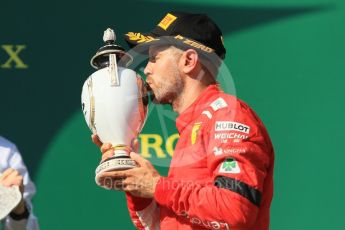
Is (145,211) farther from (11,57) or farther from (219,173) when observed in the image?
(11,57)

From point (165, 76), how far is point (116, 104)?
0.18 metres

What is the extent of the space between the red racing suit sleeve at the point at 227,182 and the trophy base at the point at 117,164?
118 mm

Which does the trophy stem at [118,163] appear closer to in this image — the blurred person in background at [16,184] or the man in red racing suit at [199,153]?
the man in red racing suit at [199,153]

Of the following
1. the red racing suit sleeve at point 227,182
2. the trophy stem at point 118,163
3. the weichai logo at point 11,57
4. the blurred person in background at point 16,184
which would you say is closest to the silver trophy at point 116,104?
the trophy stem at point 118,163

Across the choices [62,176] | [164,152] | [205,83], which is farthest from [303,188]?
[205,83]

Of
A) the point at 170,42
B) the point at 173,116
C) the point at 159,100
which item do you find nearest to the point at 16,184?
the point at 159,100

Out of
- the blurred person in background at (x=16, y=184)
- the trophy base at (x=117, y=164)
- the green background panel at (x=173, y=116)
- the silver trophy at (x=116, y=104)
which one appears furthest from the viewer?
the green background panel at (x=173, y=116)

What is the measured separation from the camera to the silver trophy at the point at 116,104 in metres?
2.40

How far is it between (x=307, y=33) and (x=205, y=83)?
191 centimetres

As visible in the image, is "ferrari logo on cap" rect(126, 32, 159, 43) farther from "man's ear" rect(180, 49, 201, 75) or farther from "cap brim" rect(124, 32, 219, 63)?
"man's ear" rect(180, 49, 201, 75)

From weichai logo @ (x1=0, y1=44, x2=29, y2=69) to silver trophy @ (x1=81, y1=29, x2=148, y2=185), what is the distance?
166cm

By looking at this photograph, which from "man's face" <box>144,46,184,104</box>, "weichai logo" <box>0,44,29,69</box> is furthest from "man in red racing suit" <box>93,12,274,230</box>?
"weichai logo" <box>0,44,29,69</box>

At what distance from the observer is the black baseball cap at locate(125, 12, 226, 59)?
8.20 ft

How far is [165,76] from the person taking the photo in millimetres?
2461
